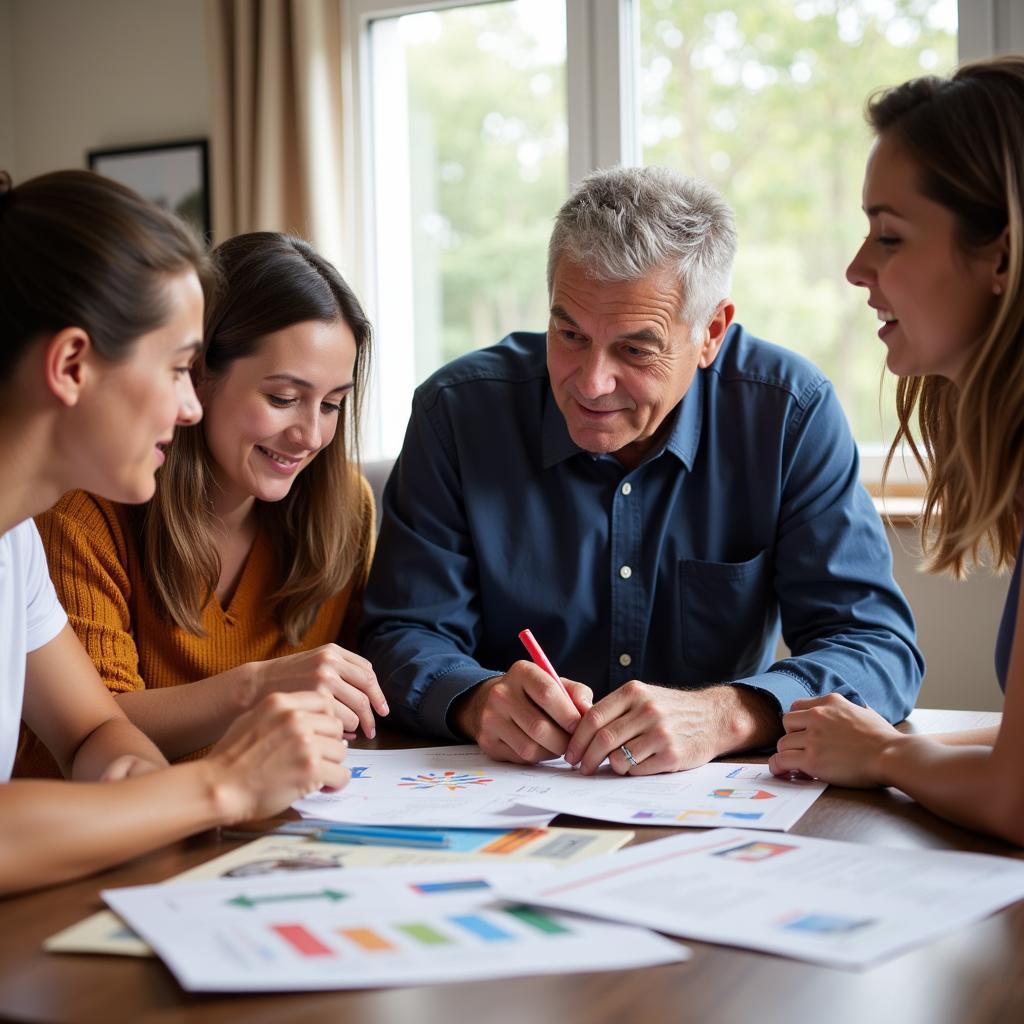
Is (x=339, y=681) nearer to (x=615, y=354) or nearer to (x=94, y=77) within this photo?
(x=615, y=354)

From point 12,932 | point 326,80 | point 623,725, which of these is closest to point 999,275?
point 623,725

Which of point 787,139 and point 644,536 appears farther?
point 787,139

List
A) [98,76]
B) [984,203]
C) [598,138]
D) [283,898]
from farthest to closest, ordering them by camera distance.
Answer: [98,76], [598,138], [984,203], [283,898]

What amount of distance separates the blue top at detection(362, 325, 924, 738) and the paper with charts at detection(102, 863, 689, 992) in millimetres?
829

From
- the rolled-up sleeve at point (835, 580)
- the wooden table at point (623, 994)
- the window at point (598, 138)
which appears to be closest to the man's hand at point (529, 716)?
the rolled-up sleeve at point (835, 580)

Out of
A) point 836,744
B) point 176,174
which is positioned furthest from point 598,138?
point 836,744

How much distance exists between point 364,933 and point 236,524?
3.75 ft

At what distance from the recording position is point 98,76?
426cm

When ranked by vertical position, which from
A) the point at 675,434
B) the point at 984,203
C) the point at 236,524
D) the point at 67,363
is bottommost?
the point at 236,524

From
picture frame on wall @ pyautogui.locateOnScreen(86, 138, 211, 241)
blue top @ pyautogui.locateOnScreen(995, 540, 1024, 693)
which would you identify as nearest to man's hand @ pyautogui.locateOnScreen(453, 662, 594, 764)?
blue top @ pyautogui.locateOnScreen(995, 540, 1024, 693)

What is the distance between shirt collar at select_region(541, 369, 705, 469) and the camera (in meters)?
1.93

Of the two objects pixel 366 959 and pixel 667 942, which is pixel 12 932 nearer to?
pixel 366 959

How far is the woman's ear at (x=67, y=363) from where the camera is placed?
1205 mm

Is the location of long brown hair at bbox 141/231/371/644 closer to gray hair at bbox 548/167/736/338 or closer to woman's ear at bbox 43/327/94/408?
gray hair at bbox 548/167/736/338
